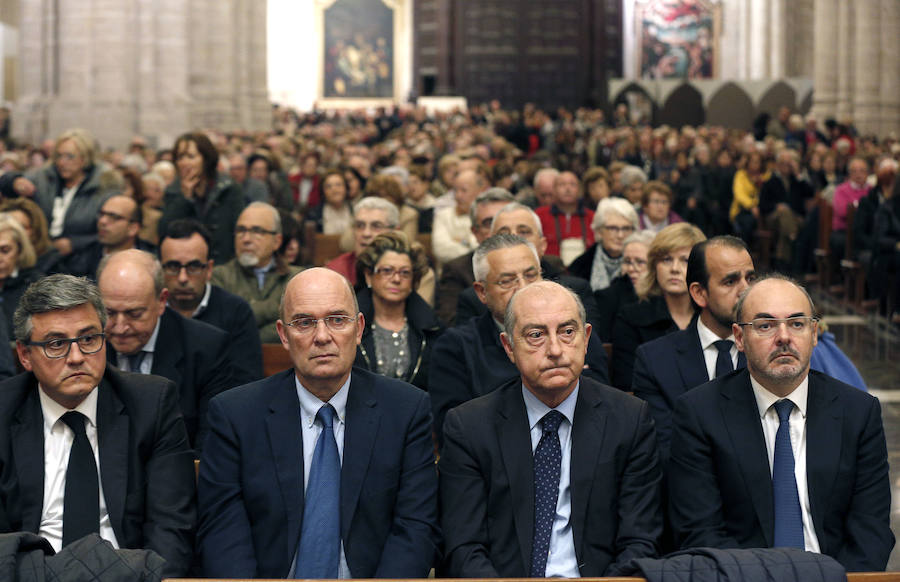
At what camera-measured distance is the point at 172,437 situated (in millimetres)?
4359

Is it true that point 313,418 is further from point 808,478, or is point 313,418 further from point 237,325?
point 237,325

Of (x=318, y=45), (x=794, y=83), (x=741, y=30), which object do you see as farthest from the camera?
(x=318, y=45)

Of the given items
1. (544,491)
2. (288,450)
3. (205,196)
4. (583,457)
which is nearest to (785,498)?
(583,457)

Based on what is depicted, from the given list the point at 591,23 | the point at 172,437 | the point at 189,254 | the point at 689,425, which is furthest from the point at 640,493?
the point at 591,23

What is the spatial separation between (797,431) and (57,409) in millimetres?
2413

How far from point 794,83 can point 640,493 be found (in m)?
30.2

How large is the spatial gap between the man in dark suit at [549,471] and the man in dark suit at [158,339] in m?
1.64

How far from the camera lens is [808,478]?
416 cm

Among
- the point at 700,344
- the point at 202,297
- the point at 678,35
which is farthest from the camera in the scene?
the point at 678,35

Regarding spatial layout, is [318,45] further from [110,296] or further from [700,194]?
[110,296]

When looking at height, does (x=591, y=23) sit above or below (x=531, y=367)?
above

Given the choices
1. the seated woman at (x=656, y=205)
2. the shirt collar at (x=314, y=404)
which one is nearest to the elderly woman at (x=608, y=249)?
the seated woman at (x=656, y=205)

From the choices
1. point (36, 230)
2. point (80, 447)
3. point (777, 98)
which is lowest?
point (80, 447)

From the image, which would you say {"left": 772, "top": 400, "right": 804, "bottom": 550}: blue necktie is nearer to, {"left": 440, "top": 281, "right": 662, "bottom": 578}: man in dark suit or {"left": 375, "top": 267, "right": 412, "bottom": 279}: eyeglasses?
{"left": 440, "top": 281, "right": 662, "bottom": 578}: man in dark suit
